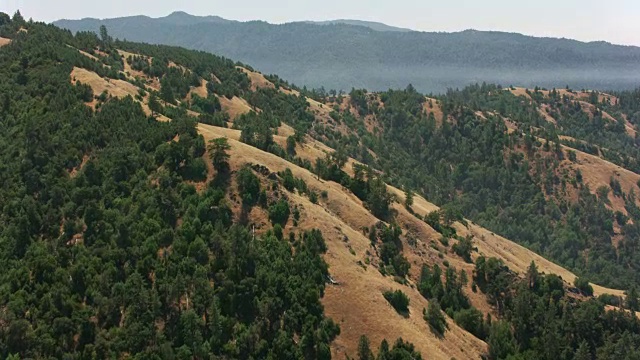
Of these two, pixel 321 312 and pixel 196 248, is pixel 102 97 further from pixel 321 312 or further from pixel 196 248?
pixel 321 312

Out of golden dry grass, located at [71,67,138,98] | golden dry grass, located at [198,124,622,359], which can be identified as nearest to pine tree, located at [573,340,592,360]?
golden dry grass, located at [198,124,622,359]

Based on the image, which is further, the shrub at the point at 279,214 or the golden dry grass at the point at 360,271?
the shrub at the point at 279,214

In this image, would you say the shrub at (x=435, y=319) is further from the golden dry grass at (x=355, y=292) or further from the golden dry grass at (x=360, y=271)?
the golden dry grass at (x=360, y=271)

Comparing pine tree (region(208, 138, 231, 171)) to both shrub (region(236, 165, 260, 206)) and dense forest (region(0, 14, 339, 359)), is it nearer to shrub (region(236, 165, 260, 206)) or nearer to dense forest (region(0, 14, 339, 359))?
dense forest (region(0, 14, 339, 359))

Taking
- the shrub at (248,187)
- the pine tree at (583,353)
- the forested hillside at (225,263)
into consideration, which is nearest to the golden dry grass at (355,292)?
the forested hillside at (225,263)

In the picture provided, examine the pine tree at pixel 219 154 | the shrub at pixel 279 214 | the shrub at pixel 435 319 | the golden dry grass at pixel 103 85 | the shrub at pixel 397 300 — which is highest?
the golden dry grass at pixel 103 85

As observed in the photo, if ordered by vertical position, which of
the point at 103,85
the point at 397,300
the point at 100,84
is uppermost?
the point at 100,84

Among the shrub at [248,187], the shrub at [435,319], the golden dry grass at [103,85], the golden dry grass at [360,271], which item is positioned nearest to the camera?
the golden dry grass at [360,271]

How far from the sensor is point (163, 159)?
11450 cm

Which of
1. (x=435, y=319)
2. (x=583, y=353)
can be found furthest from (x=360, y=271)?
(x=583, y=353)

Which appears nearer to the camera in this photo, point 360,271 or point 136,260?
point 136,260

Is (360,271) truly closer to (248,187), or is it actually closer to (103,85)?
(248,187)

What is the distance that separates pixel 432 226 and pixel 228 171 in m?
50.0

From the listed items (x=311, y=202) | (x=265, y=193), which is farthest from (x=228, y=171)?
(x=311, y=202)
